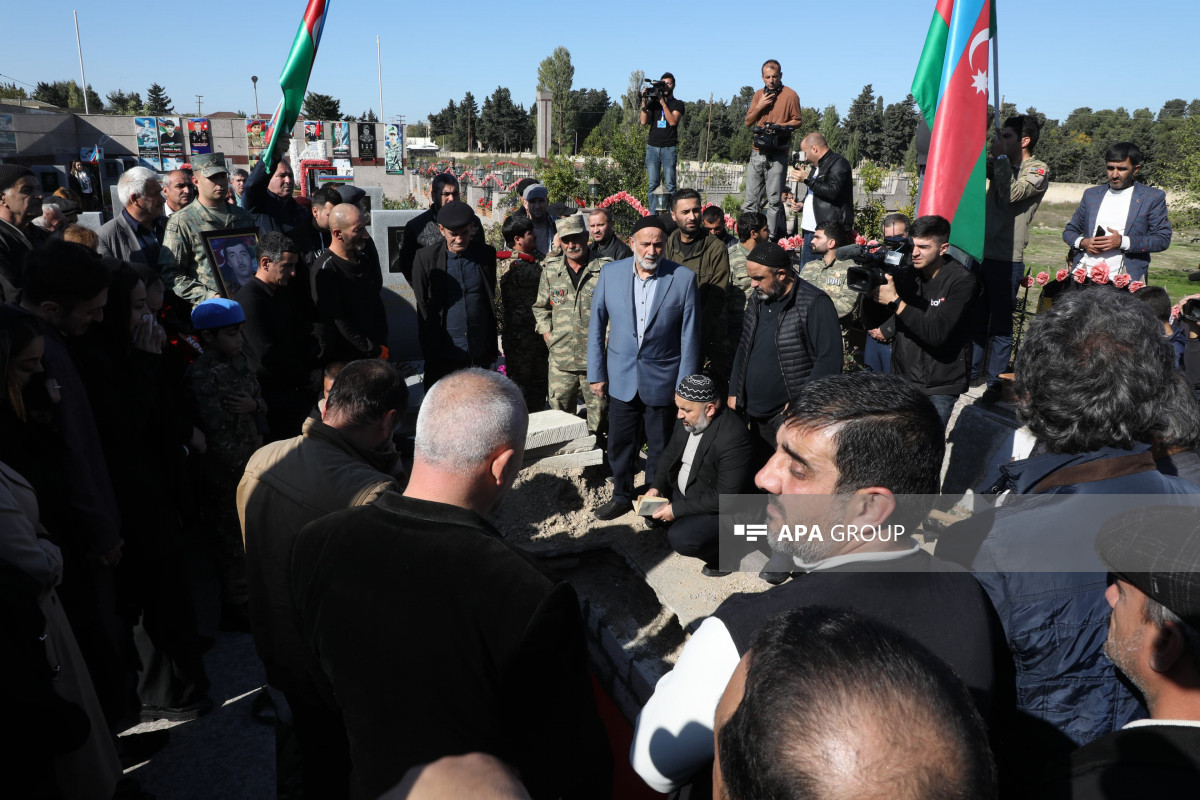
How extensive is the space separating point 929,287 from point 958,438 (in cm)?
138

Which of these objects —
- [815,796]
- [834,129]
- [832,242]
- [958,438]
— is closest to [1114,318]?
[815,796]

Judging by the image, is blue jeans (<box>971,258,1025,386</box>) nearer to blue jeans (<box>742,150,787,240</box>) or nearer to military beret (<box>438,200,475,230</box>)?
blue jeans (<box>742,150,787,240</box>)

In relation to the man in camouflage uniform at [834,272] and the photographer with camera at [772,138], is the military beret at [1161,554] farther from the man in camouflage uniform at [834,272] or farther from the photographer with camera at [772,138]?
the photographer with camera at [772,138]

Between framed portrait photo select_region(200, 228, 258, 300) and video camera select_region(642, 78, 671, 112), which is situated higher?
video camera select_region(642, 78, 671, 112)

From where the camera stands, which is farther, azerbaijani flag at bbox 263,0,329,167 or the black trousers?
azerbaijani flag at bbox 263,0,329,167

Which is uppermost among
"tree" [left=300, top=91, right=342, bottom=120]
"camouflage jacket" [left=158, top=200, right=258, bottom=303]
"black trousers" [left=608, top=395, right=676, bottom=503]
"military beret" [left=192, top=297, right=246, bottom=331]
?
"tree" [left=300, top=91, right=342, bottom=120]

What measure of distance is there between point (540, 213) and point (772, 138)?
2.92 metres

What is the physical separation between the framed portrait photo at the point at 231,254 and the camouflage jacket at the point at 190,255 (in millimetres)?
36

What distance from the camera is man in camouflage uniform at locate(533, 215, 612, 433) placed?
5.44 meters

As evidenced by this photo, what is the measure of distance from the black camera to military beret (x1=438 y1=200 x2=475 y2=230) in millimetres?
4524

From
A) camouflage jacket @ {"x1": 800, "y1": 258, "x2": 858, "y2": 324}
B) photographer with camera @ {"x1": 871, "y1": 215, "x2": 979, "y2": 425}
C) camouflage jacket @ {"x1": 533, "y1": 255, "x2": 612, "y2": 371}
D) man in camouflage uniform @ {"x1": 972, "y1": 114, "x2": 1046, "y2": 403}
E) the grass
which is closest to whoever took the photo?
photographer with camera @ {"x1": 871, "y1": 215, "x2": 979, "y2": 425}

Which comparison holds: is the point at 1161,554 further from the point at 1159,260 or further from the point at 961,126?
the point at 1159,260

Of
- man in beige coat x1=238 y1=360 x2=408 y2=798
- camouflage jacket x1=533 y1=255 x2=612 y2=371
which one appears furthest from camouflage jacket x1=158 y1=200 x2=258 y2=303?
man in beige coat x1=238 y1=360 x2=408 y2=798

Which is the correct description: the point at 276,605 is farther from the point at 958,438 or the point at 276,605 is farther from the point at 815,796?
the point at 958,438
